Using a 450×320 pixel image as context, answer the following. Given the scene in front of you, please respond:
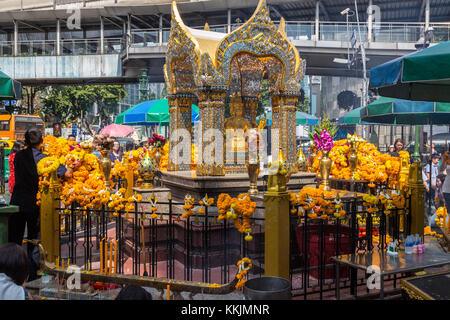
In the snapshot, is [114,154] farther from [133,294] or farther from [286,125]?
[133,294]

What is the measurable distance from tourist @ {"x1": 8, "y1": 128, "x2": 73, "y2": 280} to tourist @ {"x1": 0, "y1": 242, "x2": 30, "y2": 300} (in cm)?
295

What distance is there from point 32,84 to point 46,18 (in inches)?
222

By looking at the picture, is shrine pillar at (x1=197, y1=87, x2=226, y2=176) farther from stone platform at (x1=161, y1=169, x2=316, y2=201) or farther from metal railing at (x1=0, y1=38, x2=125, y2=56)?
metal railing at (x1=0, y1=38, x2=125, y2=56)

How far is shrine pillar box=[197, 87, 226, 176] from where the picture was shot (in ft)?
26.3

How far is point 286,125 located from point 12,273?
664 centimetres

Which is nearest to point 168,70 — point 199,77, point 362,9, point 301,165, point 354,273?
point 199,77

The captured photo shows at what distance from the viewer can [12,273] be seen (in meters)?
3.25

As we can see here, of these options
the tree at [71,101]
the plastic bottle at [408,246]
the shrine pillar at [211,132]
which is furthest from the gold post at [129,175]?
the tree at [71,101]

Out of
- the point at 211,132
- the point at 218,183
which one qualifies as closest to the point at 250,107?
the point at 211,132

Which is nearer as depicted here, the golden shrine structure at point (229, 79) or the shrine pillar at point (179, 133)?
the golden shrine structure at point (229, 79)

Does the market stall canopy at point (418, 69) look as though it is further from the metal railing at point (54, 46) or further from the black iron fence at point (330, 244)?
the metal railing at point (54, 46)

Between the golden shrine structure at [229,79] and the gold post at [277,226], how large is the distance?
11.4 feet

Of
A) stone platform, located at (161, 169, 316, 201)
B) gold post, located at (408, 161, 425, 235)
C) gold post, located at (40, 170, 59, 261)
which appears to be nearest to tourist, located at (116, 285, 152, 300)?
gold post, located at (40, 170, 59, 261)

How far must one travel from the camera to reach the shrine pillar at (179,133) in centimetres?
992
